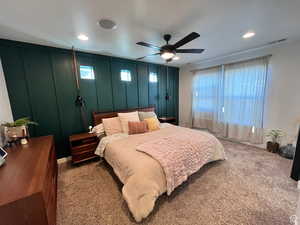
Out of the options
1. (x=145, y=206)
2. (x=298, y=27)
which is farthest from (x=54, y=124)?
(x=298, y=27)

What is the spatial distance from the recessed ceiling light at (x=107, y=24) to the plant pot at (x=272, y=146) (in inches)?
163

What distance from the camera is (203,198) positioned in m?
1.79

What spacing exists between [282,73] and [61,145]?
5273mm

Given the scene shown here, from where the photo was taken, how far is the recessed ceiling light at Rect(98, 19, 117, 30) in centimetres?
181

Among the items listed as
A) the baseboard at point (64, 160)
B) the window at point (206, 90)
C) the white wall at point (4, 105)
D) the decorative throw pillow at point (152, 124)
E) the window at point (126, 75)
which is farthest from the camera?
the window at point (206, 90)

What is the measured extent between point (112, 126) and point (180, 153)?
1753mm

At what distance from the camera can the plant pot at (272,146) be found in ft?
9.77

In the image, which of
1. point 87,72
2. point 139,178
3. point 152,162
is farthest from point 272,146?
point 87,72

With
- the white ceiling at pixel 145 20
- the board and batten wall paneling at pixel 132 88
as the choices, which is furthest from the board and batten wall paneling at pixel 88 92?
the board and batten wall paneling at pixel 132 88

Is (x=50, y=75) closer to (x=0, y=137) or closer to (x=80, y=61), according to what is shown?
(x=80, y=61)

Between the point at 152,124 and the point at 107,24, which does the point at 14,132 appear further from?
the point at 152,124

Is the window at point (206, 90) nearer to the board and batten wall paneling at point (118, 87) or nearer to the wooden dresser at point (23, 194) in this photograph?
the board and batten wall paneling at point (118, 87)

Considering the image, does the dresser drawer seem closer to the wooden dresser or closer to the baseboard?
the baseboard

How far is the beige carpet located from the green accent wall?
111 cm
